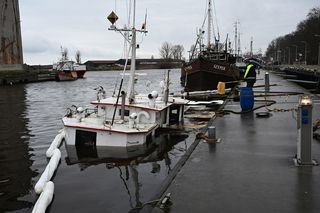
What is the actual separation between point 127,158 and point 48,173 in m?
2.56

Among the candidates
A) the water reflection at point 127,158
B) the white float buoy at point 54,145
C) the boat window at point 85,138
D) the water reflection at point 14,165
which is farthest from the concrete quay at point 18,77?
the water reflection at point 127,158

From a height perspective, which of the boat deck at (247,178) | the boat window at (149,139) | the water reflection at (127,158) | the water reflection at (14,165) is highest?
the boat deck at (247,178)

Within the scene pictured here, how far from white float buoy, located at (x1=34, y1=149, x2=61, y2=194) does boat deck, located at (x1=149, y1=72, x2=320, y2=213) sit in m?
3.64

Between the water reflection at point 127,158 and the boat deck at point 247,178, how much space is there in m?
1.94

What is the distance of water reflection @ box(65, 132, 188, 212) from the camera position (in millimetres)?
10354

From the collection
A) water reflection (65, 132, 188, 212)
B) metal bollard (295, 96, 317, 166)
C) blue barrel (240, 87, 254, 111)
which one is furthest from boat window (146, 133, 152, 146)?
metal bollard (295, 96, 317, 166)

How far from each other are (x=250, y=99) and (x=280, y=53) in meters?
142

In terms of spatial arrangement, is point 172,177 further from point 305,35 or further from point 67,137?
point 305,35

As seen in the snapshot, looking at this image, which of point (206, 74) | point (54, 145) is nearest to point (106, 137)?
point (54, 145)

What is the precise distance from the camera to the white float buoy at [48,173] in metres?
8.99

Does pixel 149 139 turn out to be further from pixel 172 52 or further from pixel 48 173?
pixel 172 52

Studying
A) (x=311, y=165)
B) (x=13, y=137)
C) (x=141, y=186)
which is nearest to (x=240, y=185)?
(x=311, y=165)

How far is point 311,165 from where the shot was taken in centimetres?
743

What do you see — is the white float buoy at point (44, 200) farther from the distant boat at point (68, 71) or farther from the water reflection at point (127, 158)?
the distant boat at point (68, 71)
